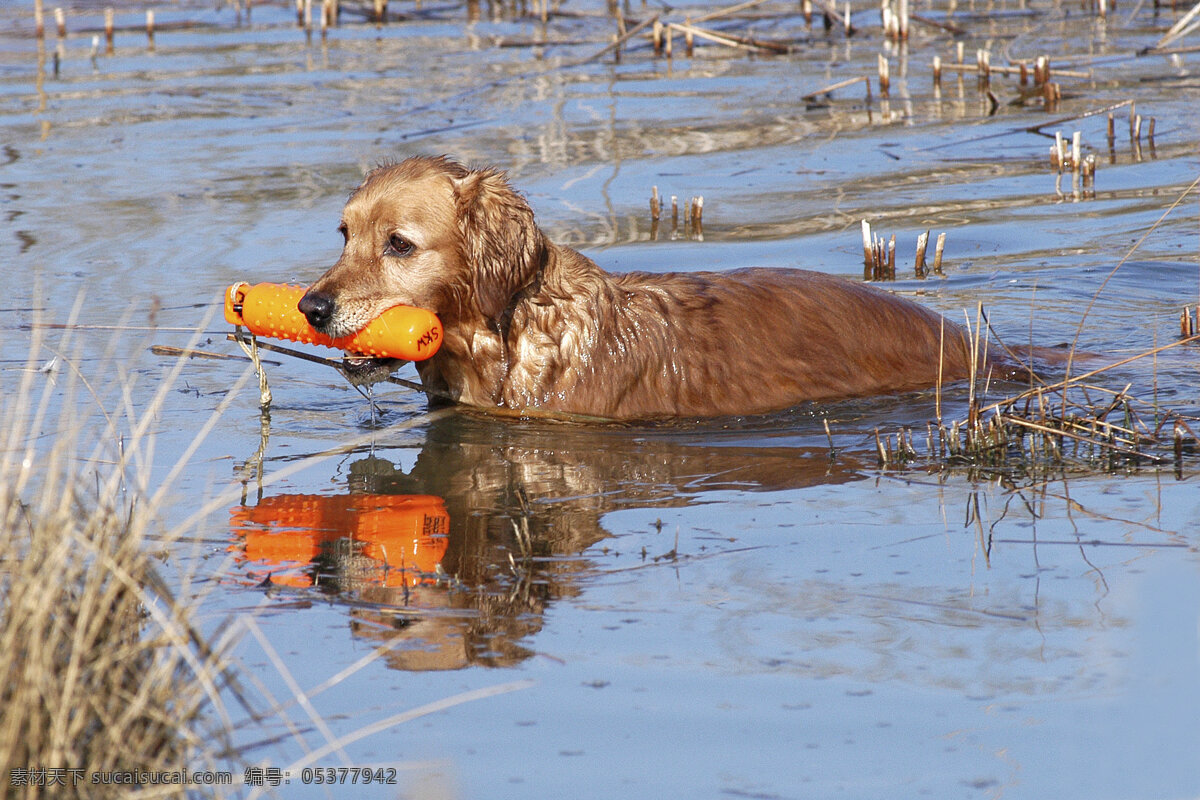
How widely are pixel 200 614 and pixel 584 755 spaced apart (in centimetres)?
156

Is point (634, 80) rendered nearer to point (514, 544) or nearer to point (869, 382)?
point (869, 382)

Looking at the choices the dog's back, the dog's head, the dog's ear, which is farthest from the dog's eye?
the dog's back

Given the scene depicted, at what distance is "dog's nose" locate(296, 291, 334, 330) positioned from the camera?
694 centimetres

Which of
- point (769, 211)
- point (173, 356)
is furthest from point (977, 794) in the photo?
point (769, 211)

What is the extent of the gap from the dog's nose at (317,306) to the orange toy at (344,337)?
0.12 meters

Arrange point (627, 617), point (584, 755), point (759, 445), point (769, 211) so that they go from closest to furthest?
1. point (584, 755)
2. point (627, 617)
3. point (759, 445)
4. point (769, 211)

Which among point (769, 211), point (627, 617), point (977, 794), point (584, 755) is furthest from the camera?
point (769, 211)

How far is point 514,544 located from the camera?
222 inches

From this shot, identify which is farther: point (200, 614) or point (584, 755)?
point (200, 614)

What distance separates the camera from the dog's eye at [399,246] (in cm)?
718

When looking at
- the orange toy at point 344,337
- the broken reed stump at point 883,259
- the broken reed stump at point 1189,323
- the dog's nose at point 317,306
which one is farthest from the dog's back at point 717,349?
the broken reed stump at point 883,259

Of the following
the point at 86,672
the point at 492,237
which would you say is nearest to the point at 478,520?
the point at 492,237

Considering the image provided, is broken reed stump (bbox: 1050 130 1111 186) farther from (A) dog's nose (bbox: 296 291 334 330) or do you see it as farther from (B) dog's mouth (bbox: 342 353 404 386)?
(A) dog's nose (bbox: 296 291 334 330)

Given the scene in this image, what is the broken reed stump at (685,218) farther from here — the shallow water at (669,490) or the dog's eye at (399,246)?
the dog's eye at (399,246)
